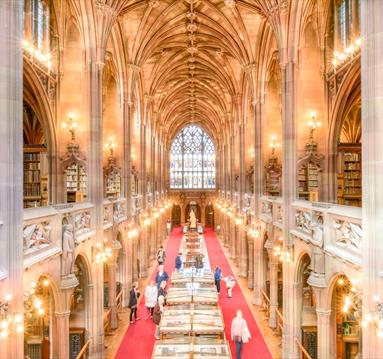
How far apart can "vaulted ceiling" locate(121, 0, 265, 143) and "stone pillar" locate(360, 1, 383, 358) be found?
12228 millimetres

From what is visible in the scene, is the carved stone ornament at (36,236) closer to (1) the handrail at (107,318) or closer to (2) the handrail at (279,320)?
(1) the handrail at (107,318)

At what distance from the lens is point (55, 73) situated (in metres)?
13.3

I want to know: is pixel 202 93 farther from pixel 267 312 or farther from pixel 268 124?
pixel 267 312

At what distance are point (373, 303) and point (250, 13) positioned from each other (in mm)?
16138

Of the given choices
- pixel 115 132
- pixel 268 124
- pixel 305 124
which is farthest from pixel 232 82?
pixel 305 124

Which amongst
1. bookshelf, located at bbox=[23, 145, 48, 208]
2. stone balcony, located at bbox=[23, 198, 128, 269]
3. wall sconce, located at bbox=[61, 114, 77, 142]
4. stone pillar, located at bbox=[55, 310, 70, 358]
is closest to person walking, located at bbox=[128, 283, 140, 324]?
stone balcony, located at bbox=[23, 198, 128, 269]

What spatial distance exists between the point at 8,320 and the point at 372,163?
6.16 meters

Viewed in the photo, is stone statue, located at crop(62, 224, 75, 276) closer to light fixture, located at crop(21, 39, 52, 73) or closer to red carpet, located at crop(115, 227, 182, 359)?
red carpet, located at crop(115, 227, 182, 359)

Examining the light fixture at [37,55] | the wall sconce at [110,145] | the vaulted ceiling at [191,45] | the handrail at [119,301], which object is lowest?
the handrail at [119,301]

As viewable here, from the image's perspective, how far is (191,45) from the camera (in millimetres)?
25422

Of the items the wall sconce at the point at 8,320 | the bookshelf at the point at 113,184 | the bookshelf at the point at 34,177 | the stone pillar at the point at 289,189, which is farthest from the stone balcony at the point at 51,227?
the bookshelf at the point at 113,184

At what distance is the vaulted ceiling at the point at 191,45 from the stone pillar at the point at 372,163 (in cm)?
1223

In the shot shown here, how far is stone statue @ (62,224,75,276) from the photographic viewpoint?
906cm

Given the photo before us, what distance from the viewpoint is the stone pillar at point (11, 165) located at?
603cm
